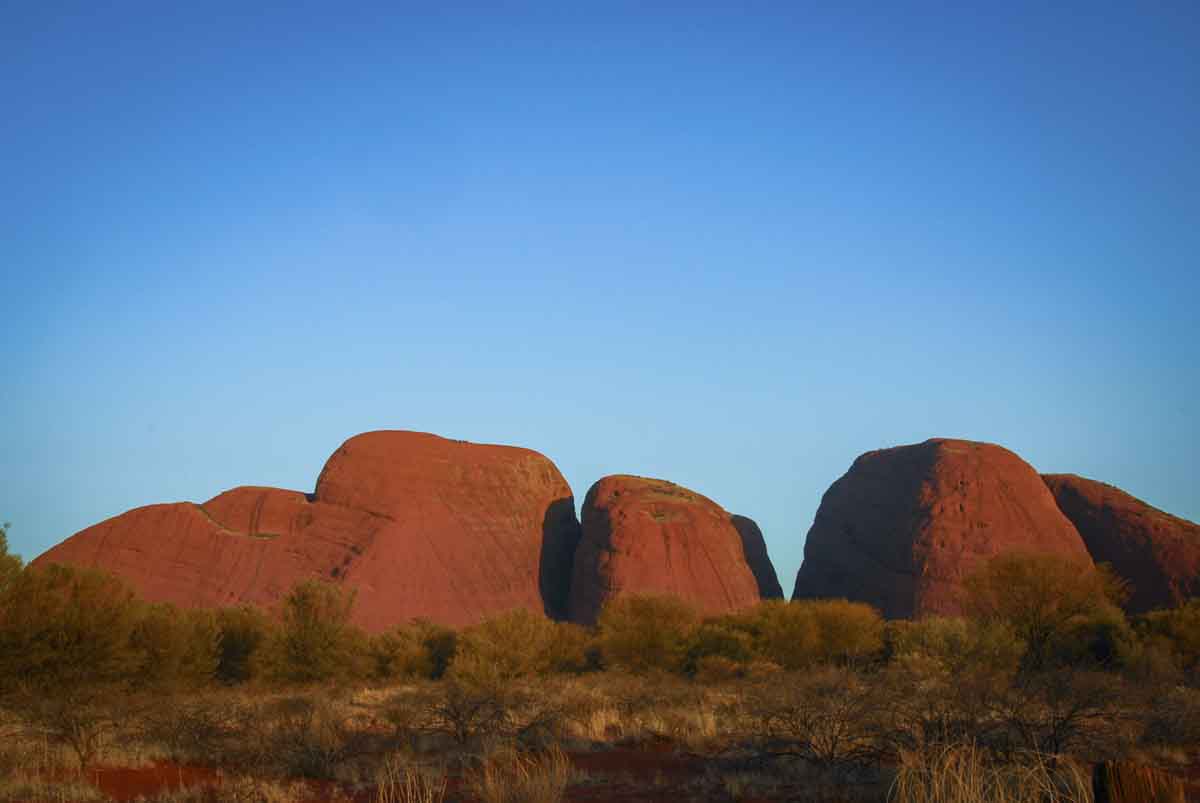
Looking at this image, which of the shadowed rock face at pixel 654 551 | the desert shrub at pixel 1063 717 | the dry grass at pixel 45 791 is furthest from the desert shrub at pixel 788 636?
the dry grass at pixel 45 791

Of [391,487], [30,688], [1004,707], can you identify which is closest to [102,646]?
[30,688]

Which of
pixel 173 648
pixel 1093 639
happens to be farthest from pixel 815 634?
pixel 173 648

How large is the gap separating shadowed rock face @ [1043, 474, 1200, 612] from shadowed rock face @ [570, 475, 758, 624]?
1804 cm

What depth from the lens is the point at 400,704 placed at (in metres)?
17.5

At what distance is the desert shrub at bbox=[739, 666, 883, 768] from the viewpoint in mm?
9828

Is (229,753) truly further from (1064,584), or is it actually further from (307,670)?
(1064,584)

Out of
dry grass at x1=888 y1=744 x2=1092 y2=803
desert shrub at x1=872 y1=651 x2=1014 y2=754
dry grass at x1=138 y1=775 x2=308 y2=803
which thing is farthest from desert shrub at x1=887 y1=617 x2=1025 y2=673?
dry grass at x1=138 y1=775 x2=308 y2=803

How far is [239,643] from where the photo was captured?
28.0 meters

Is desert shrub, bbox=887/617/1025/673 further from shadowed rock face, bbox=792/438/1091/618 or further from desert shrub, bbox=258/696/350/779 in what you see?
shadowed rock face, bbox=792/438/1091/618

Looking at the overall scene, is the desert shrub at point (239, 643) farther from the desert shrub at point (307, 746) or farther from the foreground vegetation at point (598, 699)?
the desert shrub at point (307, 746)

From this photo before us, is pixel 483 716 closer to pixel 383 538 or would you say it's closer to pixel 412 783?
pixel 412 783

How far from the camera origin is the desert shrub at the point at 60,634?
56.4 feet

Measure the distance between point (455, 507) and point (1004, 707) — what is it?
44007mm

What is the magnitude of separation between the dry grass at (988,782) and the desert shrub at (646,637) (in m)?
19.4
